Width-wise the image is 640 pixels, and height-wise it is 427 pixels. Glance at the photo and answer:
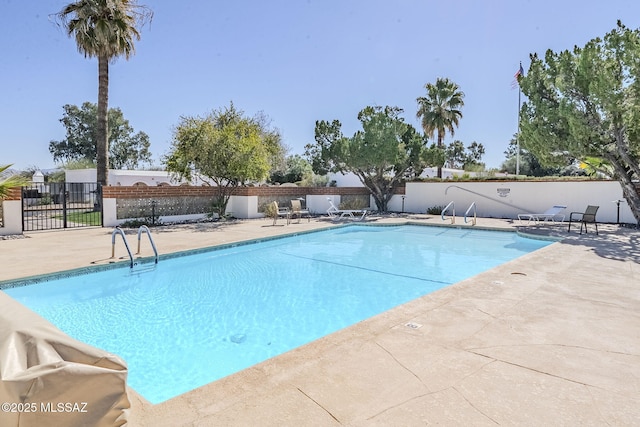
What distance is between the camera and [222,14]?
1451 cm

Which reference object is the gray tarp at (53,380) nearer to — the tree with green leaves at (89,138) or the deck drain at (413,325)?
the deck drain at (413,325)

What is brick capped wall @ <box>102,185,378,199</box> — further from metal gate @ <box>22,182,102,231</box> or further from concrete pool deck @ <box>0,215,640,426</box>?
concrete pool deck @ <box>0,215,640,426</box>

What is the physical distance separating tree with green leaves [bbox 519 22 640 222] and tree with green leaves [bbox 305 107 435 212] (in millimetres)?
5930

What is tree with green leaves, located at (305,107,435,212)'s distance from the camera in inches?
785

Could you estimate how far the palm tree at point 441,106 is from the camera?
27312 millimetres

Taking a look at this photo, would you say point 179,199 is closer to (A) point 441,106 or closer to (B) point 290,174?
(B) point 290,174

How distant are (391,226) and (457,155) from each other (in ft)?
133

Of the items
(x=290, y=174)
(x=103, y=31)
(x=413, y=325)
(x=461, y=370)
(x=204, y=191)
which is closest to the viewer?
(x=461, y=370)

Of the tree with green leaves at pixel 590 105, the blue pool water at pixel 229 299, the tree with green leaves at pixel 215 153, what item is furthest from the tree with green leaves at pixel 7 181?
the tree with green leaves at pixel 590 105

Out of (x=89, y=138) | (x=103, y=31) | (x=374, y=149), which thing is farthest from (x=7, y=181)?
(x=89, y=138)

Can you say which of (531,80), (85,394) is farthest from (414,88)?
(85,394)

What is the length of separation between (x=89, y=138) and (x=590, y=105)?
44608mm

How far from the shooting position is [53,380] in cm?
190

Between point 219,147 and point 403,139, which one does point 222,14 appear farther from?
point 403,139
